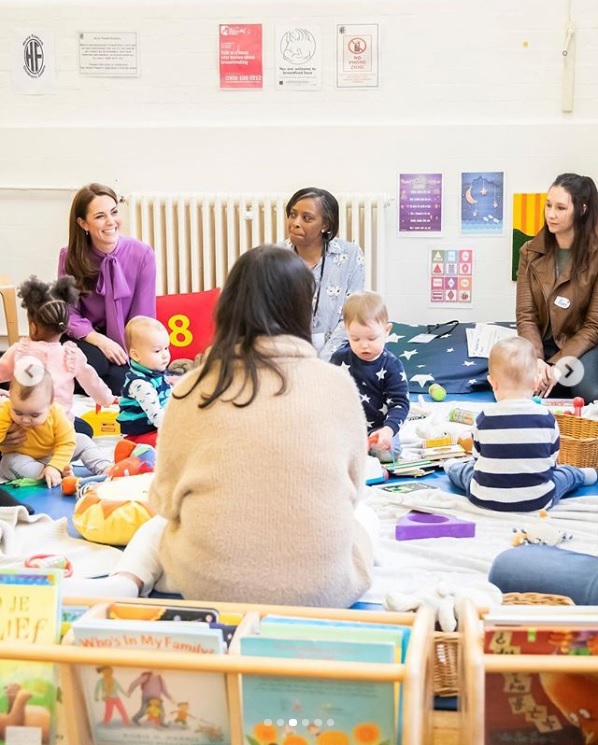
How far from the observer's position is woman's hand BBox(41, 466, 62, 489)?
3023 millimetres

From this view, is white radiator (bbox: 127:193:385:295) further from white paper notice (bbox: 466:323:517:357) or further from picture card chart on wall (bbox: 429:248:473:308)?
white paper notice (bbox: 466:323:517:357)

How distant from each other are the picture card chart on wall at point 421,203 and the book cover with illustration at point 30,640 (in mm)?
3823

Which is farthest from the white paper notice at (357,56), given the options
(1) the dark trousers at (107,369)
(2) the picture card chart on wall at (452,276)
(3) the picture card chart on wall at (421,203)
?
(1) the dark trousers at (107,369)

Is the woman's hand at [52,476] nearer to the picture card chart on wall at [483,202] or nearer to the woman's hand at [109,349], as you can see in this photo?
the woman's hand at [109,349]

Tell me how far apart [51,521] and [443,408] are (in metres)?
1.71

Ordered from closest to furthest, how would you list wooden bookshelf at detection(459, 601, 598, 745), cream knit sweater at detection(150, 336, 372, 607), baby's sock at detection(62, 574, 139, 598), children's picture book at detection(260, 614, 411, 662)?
wooden bookshelf at detection(459, 601, 598, 745) < children's picture book at detection(260, 614, 411, 662) < cream knit sweater at detection(150, 336, 372, 607) < baby's sock at detection(62, 574, 139, 598)

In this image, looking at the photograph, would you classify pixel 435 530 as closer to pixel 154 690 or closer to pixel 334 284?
pixel 154 690

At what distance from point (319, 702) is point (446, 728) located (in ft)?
1.68

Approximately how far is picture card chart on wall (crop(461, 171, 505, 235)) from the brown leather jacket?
828 millimetres

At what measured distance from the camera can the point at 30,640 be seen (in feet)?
4.86

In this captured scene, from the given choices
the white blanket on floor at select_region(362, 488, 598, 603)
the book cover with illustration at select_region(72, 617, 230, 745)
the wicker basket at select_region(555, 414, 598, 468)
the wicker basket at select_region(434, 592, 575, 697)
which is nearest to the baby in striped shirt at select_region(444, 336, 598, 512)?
the white blanket on floor at select_region(362, 488, 598, 603)

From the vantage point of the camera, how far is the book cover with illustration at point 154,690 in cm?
140

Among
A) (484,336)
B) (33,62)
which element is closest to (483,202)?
(484,336)

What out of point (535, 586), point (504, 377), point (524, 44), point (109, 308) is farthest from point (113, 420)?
→ point (524, 44)
